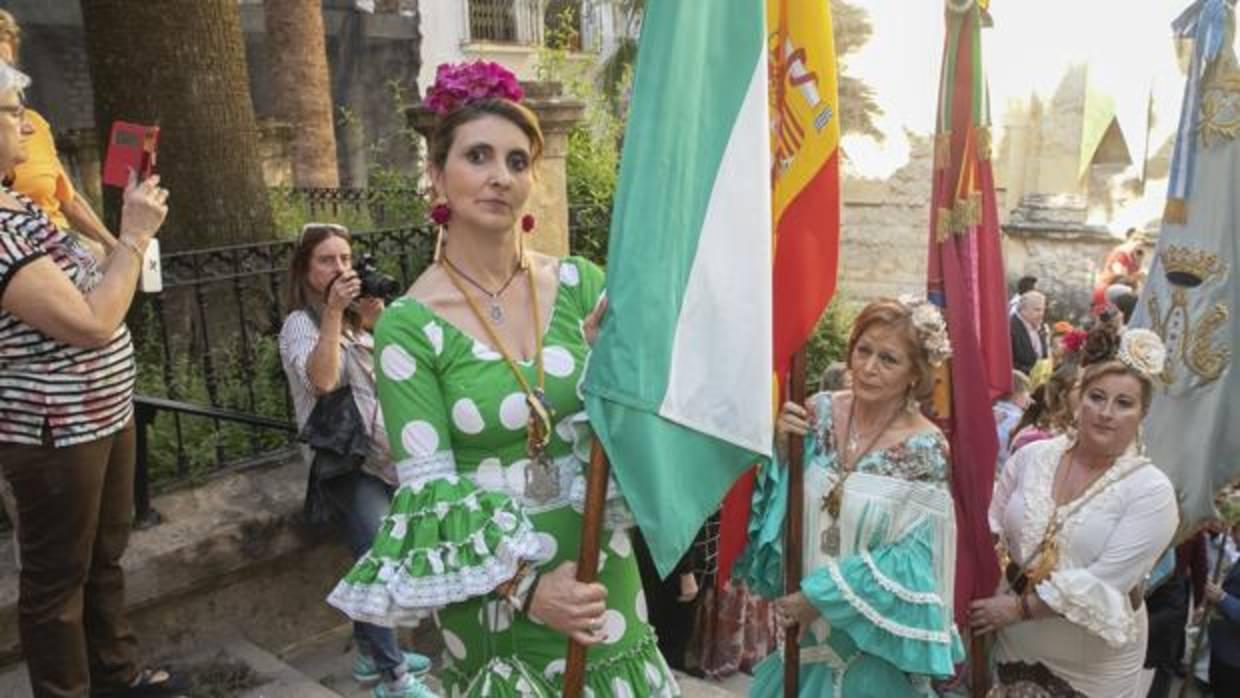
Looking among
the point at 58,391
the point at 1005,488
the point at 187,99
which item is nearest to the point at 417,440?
the point at 58,391

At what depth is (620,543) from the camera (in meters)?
2.17

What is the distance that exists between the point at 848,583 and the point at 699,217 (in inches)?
48.8

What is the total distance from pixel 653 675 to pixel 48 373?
6.30 feet

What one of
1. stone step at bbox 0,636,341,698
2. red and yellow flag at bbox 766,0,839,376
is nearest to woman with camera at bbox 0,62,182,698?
stone step at bbox 0,636,341,698

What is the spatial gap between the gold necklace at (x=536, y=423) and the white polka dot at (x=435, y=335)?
0.10 meters

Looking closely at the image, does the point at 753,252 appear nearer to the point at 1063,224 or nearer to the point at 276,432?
the point at 276,432

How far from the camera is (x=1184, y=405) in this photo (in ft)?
12.3

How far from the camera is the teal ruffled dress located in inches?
102

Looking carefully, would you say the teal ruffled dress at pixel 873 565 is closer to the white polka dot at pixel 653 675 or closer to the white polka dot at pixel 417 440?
the white polka dot at pixel 653 675

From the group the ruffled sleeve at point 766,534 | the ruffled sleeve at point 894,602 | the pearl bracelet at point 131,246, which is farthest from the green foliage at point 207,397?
the ruffled sleeve at point 894,602

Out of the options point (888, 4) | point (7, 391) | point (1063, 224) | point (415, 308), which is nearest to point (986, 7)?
point (415, 308)

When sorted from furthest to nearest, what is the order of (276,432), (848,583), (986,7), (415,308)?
(276,432) < (986,7) < (848,583) < (415,308)

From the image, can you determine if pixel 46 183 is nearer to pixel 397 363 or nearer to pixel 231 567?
pixel 231 567

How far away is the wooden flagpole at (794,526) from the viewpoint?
260 cm
